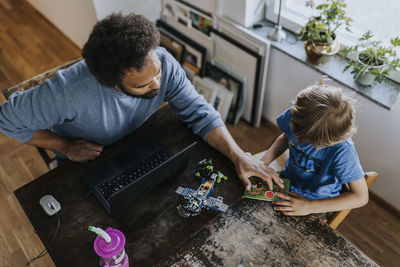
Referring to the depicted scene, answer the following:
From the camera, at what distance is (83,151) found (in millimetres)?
1370

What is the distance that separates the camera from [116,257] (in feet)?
3.38

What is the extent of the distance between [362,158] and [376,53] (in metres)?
0.64

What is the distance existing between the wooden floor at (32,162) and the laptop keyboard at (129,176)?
964 millimetres

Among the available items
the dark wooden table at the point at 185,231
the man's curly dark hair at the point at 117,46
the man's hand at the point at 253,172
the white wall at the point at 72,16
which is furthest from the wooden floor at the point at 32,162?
the man's curly dark hair at the point at 117,46

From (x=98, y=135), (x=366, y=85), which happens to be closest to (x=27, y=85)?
(x=98, y=135)

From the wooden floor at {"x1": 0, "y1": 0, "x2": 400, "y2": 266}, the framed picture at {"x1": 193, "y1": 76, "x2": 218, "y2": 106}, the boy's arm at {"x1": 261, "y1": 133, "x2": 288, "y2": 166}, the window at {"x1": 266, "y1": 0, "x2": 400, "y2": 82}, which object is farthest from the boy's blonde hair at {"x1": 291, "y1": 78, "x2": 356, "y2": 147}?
the framed picture at {"x1": 193, "y1": 76, "x2": 218, "y2": 106}

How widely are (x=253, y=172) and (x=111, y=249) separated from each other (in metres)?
0.59

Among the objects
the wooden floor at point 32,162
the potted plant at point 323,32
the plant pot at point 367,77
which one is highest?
the potted plant at point 323,32

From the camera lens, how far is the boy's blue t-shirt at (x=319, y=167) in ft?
4.10

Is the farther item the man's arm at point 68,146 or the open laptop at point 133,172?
the man's arm at point 68,146

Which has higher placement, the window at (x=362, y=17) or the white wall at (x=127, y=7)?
the window at (x=362, y=17)

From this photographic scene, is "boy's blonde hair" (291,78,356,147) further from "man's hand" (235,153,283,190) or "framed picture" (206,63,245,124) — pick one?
"framed picture" (206,63,245,124)

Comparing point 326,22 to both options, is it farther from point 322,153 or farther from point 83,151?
point 83,151

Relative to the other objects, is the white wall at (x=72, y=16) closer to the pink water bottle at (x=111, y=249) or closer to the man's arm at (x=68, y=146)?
the man's arm at (x=68, y=146)
